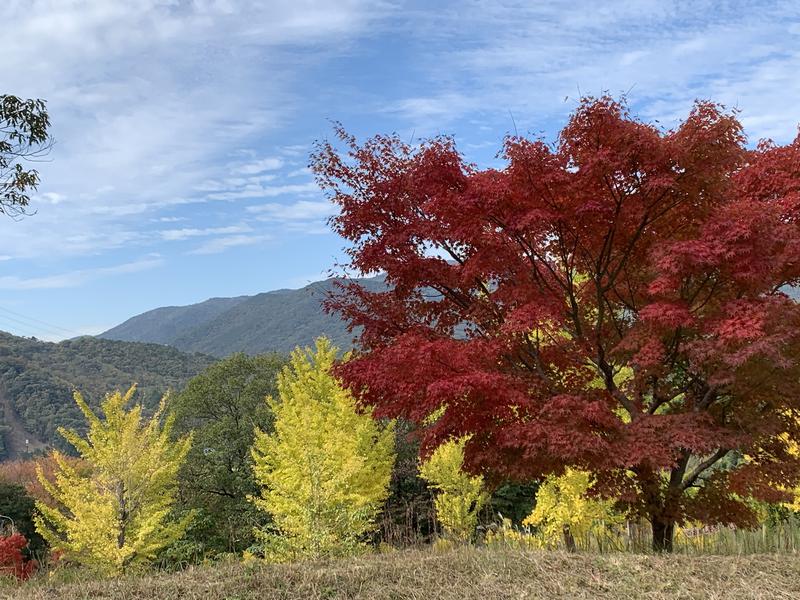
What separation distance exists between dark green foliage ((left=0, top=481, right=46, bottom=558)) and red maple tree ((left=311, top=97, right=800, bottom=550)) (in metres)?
29.9

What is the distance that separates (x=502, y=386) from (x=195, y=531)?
2164 centimetres

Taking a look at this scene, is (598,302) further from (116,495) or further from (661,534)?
(116,495)

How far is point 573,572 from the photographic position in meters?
6.38

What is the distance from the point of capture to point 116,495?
17969mm

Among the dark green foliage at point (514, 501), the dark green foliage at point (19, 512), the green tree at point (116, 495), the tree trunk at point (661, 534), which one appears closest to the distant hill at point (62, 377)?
the dark green foliage at point (19, 512)

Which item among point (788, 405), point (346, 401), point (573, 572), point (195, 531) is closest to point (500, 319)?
point (573, 572)

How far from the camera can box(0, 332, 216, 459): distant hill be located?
101 metres

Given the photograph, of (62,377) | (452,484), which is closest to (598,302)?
(452,484)

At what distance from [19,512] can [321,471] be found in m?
27.1

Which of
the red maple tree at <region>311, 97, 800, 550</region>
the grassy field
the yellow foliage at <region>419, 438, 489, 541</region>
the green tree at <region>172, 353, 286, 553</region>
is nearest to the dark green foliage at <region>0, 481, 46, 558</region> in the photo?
the green tree at <region>172, 353, 286, 553</region>

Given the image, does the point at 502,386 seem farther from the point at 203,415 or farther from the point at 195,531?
the point at 203,415

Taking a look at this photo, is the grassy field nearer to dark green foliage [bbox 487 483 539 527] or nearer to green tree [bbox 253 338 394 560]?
green tree [bbox 253 338 394 560]

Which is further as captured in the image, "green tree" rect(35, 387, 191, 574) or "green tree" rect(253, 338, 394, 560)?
"green tree" rect(35, 387, 191, 574)

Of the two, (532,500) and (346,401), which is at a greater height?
(346,401)
